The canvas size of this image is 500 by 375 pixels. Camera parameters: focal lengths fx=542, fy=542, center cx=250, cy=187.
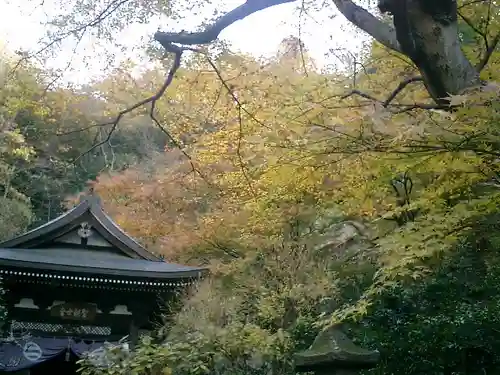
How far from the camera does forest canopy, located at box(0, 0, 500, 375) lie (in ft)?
10.6

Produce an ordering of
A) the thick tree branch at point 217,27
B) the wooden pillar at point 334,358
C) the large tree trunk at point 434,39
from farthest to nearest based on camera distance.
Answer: the wooden pillar at point 334,358 < the thick tree branch at point 217,27 < the large tree trunk at point 434,39

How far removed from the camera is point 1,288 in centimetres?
1019

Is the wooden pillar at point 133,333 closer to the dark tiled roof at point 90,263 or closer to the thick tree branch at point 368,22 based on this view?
the dark tiled roof at point 90,263

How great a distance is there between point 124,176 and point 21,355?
5.57 m

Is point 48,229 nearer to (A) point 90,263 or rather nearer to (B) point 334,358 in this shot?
(A) point 90,263

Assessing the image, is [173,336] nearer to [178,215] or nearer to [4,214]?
[178,215]

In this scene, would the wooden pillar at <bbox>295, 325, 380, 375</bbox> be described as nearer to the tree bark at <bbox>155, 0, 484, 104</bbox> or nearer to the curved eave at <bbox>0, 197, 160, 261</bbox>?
the tree bark at <bbox>155, 0, 484, 104</bbox>

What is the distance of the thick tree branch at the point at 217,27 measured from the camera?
10.3 ft

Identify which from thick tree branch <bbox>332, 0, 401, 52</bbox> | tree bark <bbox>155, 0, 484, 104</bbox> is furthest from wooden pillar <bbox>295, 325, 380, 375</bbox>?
thick tree branch <bbox>332, 0, 401, 52</bbox>

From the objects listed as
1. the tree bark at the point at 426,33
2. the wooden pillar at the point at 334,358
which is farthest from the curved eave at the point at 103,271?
the tree bark at the point at 426,33

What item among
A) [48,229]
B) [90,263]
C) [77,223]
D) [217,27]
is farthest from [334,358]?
[48,229]

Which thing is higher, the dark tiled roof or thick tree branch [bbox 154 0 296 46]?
thick tree branch [bbox 154 0 296 46]

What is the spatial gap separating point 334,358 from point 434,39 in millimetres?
2342

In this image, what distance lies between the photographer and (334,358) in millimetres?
3975
